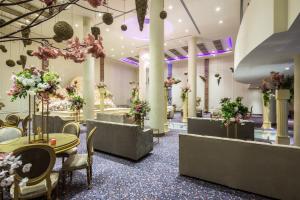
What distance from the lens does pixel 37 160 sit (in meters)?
1.96

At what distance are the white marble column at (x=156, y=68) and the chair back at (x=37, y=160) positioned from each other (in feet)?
14.7

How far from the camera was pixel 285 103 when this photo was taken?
193 inches

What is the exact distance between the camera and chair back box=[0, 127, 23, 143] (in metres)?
3.20

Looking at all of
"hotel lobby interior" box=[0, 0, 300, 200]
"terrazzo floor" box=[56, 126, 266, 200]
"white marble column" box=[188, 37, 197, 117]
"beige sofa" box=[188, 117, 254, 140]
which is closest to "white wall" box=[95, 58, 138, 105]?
"white marble column" box=[188, 37, 197, 117]

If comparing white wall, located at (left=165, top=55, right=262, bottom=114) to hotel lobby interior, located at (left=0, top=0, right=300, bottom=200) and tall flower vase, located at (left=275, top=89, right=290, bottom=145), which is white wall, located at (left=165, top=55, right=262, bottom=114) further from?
tall flower vase, located at (left=275, top=89, right=290, bottom=145)

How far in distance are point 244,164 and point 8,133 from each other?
4200mm

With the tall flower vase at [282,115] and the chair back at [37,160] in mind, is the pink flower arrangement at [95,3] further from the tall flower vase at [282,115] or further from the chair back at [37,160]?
the tall flower vase at [282,115]

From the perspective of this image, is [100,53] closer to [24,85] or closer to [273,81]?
[24,85]

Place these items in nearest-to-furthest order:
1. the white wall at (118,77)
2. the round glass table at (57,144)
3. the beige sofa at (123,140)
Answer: the round glass table at (57,144)
the beige sofa at (123,140)
the white wall at (118,77)

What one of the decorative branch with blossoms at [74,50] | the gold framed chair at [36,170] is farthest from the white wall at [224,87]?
the decorative branch with blossoms at [74,50]

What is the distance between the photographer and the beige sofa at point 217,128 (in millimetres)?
4864

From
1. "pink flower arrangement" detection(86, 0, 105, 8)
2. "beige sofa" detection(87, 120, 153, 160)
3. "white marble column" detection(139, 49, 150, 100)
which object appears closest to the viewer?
"pink flower arrangement" detection(86, 0, 105, 8)

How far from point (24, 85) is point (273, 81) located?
5828 mm

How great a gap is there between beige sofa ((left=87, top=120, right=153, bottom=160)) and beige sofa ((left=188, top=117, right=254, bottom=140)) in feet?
6.40
